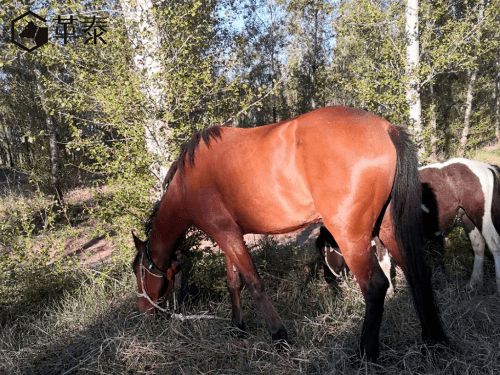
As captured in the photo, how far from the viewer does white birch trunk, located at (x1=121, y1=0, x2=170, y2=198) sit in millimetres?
3787

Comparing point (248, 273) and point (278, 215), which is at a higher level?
point (278, 215)

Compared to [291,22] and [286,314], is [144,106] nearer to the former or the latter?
[286,314]

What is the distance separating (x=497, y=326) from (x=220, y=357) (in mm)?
2332

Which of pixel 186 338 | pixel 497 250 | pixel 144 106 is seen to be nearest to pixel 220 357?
pixel 186 338

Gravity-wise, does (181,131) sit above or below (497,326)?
above

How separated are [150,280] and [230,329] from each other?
0.94 metres

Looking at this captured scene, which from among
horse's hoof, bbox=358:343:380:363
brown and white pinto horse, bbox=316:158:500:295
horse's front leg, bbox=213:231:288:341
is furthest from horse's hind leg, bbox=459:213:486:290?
horse's front leg, bbox=213:231:288:341

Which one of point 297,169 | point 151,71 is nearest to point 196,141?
point 297,169

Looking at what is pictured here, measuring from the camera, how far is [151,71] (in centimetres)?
416

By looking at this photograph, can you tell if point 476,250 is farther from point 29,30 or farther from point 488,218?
point 29,30

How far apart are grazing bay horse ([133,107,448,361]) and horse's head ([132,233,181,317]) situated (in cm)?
64

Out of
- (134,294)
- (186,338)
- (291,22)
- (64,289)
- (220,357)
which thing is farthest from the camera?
(291,22)

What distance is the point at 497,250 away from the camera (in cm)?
364

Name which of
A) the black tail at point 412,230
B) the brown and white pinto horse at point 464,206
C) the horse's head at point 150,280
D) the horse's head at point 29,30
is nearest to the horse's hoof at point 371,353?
the black tail at point 412,230
